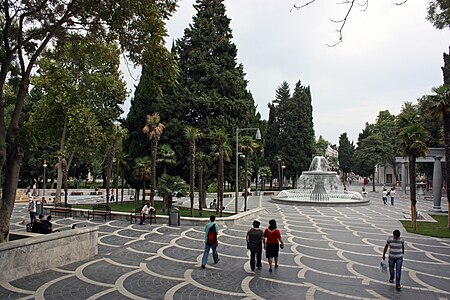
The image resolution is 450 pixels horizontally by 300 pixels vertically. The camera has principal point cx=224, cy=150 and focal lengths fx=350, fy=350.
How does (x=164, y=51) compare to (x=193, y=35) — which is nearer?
(x=164, y=51)

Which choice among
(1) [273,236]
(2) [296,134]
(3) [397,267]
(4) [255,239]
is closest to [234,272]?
(4) [255,239]

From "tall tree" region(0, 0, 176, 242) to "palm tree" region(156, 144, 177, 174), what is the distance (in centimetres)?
1775

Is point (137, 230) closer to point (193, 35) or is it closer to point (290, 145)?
point (193, 35)

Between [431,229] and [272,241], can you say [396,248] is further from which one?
[431,229]

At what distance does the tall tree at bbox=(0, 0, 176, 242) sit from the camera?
9945 mm

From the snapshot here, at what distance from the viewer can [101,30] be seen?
11164mm

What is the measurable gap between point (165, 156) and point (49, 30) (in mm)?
18398

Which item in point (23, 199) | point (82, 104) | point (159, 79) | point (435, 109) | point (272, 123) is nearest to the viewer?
point (159, 79)

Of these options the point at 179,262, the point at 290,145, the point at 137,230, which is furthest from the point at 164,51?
the point at 290,145

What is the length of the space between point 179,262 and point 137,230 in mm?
7036

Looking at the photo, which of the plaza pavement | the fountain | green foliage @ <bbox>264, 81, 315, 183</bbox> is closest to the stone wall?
the plaza pavement

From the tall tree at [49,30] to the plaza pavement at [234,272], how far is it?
9.99 ft

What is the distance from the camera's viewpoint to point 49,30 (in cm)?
1099

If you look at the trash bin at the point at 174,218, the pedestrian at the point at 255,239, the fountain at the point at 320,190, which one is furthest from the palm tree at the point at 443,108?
the fountain at the point at 320,190
